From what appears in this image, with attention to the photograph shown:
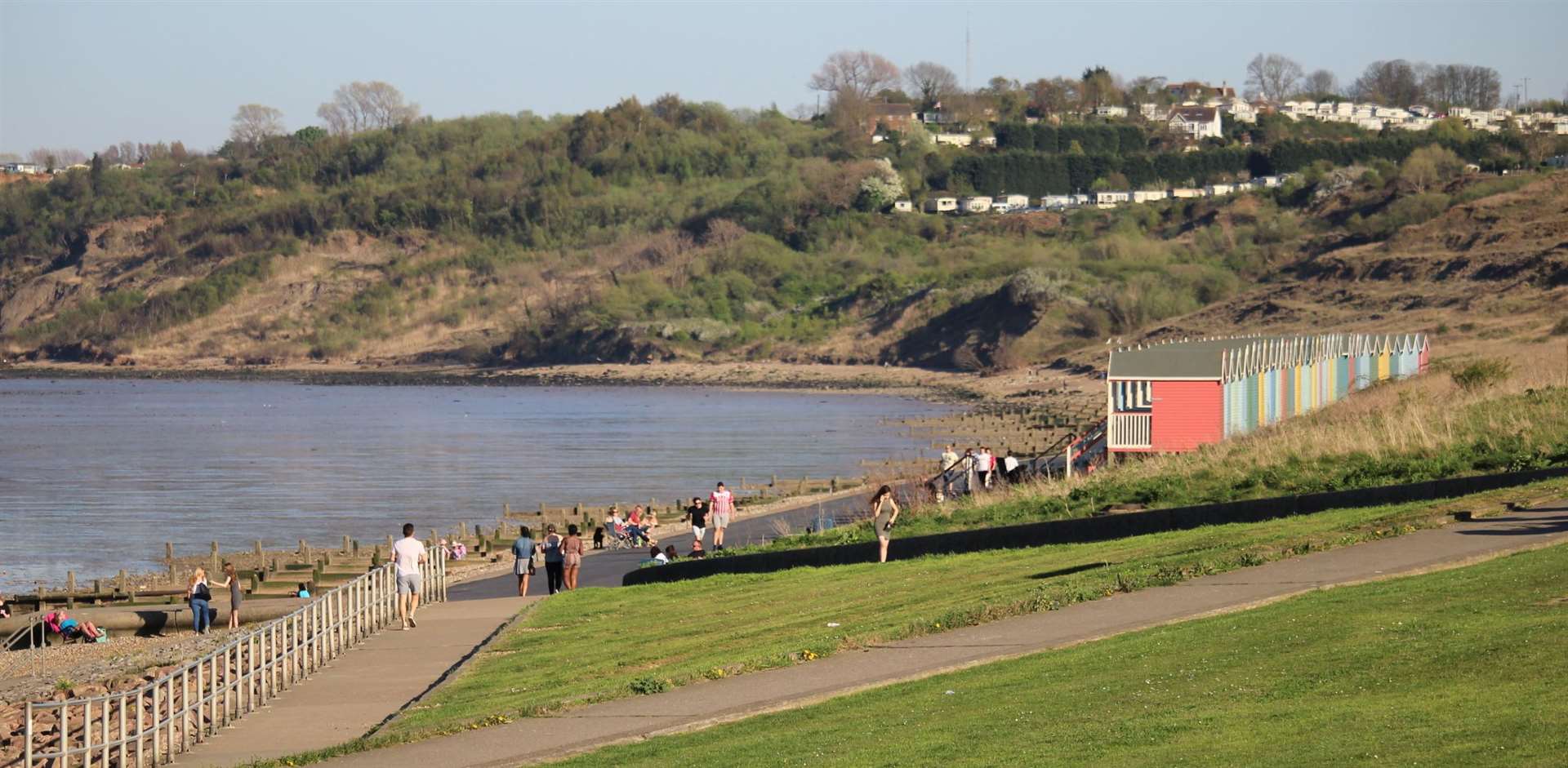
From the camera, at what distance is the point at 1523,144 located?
6634 inches

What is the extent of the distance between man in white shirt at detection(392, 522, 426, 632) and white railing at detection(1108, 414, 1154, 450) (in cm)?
1816

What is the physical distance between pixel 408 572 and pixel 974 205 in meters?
175

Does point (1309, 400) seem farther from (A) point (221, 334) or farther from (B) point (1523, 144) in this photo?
(A) point (221, 334)

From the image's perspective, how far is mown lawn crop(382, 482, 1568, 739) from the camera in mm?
15672

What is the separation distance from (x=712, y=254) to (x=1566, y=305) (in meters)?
105

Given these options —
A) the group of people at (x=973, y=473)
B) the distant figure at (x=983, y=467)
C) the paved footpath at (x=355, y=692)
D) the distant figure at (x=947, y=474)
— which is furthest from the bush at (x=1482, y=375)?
the paved footpath at (x=355, y=692)

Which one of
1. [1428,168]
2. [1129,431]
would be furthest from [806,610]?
[1428,168]

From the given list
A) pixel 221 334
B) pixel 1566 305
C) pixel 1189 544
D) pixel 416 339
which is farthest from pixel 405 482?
pixel 221 334

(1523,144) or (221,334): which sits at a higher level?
(1523,144)

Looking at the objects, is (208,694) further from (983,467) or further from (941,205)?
(941,205)

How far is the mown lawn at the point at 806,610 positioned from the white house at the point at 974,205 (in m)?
173

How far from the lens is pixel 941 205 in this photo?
643ft

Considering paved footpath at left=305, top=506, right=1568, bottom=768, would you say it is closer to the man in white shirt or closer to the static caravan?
the man in white shirt

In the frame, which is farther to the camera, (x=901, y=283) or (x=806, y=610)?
(x=901, y=283)
